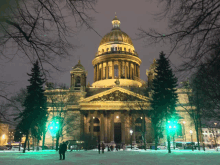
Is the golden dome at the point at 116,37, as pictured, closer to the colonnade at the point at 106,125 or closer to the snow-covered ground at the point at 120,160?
the colonnade at the point at 106,125

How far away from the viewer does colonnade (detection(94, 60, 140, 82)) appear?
268 ft

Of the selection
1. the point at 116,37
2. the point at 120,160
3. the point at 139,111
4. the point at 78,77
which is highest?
the point at 116,37

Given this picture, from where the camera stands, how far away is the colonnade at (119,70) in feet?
268

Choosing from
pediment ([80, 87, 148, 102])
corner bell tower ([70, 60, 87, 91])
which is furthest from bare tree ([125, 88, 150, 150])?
corner bell tower ([70, 60, 87, 91])

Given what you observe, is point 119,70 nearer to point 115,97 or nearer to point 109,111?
point 115,97

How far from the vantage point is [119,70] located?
8175 centimetres

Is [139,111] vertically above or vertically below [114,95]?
below

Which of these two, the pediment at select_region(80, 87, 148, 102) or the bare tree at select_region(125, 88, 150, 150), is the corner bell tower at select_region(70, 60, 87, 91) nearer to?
the pediment at select_region(80, 87, 148, 102)

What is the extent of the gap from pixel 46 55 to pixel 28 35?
65 centimetres

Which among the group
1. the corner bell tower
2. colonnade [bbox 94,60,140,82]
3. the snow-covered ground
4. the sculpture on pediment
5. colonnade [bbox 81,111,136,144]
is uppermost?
colonnade [bbox 94,60,140,82]

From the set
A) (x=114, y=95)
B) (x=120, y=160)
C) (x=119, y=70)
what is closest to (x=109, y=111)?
(x=114, y=95)

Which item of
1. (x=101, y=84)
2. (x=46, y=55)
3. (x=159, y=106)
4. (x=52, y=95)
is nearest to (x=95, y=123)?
(x=101, y=84)

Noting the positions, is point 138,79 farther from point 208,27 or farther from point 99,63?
point 208,27

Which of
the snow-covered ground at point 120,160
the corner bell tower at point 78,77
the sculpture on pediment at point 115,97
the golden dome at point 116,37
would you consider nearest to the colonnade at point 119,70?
the golden dome at point 116,37
